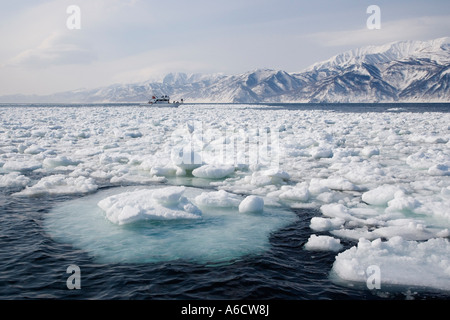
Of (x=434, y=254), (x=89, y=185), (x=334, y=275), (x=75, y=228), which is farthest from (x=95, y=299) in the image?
(x=89, y=185)

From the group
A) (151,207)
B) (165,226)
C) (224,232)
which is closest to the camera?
(224,232)

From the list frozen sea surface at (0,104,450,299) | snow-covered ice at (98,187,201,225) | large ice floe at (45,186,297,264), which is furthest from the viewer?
snow-covered ice at (98,187,201,225)

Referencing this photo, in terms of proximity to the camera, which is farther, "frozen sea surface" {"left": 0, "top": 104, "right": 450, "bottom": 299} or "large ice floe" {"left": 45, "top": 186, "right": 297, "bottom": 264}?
"large ice floe" {"left": 45, "top": 186, "right": 297, "bottom": 264}

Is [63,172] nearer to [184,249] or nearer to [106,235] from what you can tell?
[106,235]

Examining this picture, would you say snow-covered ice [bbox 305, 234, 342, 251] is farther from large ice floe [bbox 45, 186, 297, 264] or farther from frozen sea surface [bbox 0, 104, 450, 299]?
large ice floe [bbox 45, 186, 297, 264]

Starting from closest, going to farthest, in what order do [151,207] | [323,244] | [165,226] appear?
[323,244] < [165,226] < [151,207]

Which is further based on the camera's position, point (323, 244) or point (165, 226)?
point (165, 226)

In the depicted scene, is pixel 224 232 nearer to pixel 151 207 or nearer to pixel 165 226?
pixel 165 226

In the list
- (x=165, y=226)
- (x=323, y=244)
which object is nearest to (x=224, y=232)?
(x=165, y=226)

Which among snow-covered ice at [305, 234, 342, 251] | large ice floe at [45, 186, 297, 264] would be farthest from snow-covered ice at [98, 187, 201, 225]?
snow-covered ice at [305, 234, 342, 251]

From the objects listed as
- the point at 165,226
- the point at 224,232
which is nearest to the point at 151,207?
the point at 165,226

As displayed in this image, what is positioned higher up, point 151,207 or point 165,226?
point 151,207
